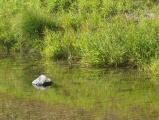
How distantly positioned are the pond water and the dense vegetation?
42cm

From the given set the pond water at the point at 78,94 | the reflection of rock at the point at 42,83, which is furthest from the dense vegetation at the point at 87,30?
the reflection of rock at the point at 42,83

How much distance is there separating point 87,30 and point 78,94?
405cm

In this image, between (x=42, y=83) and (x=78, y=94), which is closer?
(x=78, y=94)

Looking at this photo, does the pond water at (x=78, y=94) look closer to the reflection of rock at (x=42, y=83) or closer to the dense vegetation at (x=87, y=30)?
the reflection of rock at (x=42, y=83)

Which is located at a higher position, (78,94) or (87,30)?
(87,30)

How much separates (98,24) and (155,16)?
1697 mm

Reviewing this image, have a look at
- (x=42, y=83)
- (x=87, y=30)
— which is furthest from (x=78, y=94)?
(x=87, y=30)

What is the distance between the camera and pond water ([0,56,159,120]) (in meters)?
8.04

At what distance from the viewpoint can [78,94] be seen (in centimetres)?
947

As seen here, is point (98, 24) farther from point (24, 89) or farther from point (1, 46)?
point (24, 89)

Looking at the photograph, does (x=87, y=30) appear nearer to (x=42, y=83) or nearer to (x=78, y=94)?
(x=42, y=83)

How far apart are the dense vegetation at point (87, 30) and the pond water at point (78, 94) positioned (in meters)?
0.42

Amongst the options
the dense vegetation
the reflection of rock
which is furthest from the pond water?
the dense vegetation

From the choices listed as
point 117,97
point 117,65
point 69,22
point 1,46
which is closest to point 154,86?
point 117,97
